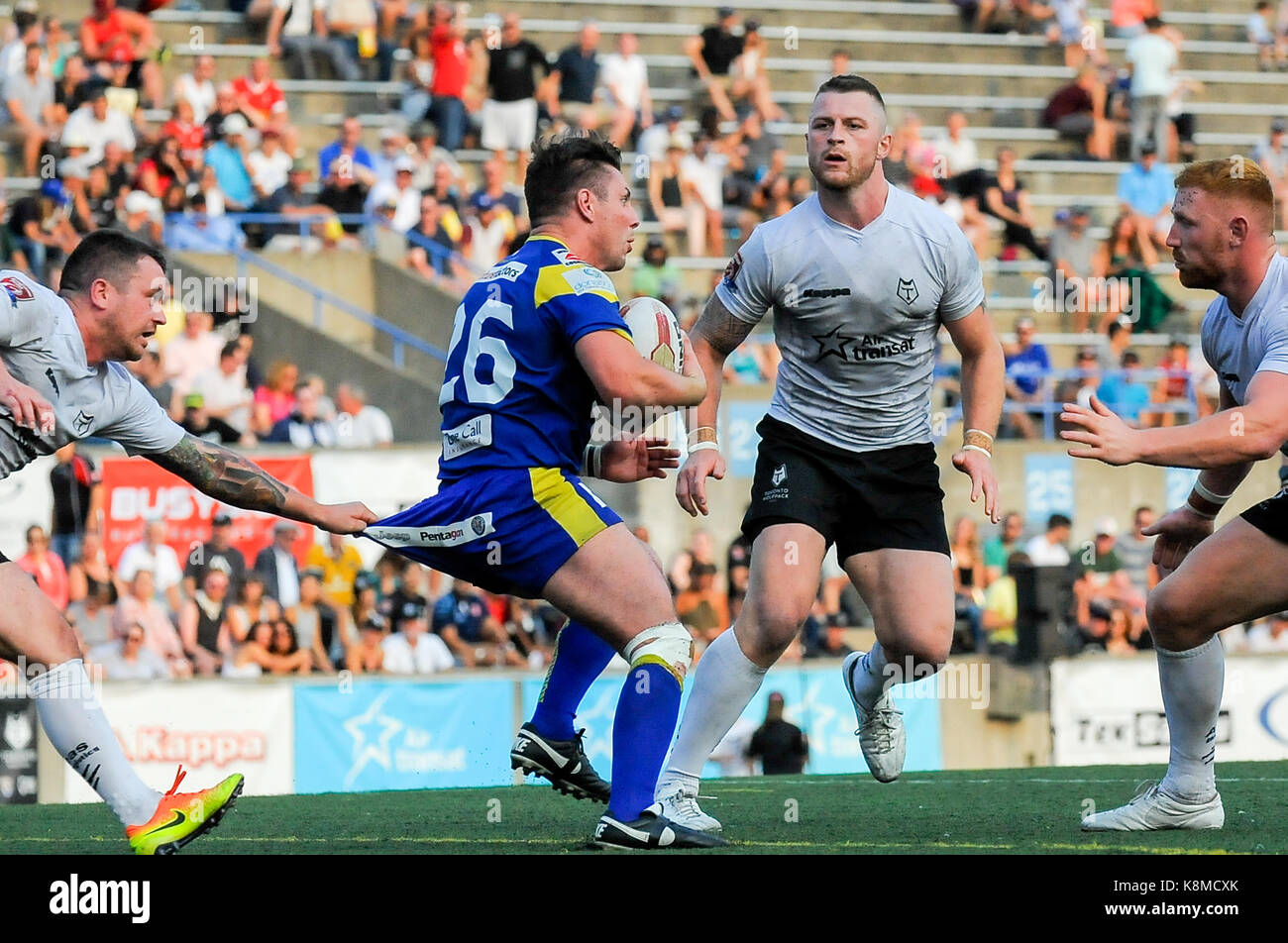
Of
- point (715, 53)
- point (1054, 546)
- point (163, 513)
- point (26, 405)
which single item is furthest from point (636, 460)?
point (715, 53)

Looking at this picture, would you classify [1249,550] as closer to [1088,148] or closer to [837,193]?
[837,193]

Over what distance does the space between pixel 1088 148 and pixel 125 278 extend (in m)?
18.4

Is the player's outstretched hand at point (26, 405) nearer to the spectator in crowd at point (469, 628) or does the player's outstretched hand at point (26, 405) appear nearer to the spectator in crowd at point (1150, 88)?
the spectator in crowd at point (469, 628)

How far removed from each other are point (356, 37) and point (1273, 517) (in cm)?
1569

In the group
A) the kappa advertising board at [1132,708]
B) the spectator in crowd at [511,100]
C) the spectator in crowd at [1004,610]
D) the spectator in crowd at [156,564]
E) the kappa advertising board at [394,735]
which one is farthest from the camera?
the spectator in crowd at [511,100]

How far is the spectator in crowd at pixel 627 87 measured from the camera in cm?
2044

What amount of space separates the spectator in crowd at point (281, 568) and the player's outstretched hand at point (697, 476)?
7963mm

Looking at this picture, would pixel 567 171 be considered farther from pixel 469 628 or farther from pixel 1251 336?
pixel 469 628

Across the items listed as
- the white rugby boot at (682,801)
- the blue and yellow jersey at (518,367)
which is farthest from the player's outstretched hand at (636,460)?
the white rugby boot at (682,801)

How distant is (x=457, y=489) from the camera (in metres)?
6.45

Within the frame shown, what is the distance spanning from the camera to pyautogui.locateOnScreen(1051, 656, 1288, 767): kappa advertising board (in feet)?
49.4

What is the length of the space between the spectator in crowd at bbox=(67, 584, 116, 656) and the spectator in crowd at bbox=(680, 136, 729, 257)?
773 centimetres

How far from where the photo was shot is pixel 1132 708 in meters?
15.2

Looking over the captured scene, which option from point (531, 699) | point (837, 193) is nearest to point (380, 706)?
point (531, 699)
